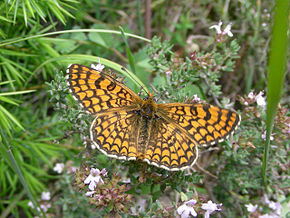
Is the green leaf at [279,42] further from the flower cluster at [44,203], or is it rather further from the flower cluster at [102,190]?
the flower cluster at [44,203]

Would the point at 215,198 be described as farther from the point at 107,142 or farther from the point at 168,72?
the point at 107,142

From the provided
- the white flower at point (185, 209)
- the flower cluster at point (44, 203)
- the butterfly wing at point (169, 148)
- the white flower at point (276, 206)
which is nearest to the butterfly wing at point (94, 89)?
the butterfly wing at point (169, 148)

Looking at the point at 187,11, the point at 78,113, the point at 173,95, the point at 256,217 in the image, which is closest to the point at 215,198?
the point at 256,217

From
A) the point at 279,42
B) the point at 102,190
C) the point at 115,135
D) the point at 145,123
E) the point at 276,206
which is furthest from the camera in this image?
the point at 276,206

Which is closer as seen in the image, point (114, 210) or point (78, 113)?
point (114, 210)

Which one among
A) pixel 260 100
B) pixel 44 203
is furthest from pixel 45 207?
pixel 260 100

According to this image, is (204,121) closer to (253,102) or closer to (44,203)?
(253,102)
